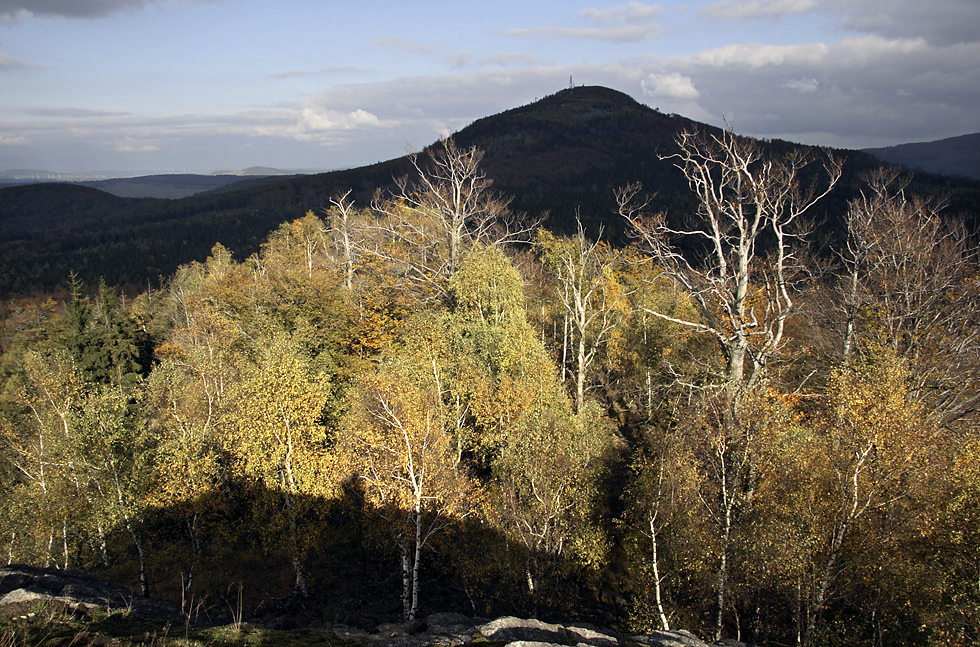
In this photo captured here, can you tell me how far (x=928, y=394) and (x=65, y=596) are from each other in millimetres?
28622

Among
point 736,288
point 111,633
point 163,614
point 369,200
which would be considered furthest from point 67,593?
point 369,200

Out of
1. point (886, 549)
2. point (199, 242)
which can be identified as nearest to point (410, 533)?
point (886, 549)

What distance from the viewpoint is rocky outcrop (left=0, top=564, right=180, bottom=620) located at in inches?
384

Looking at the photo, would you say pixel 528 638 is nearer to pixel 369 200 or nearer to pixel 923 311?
pixel 923 311

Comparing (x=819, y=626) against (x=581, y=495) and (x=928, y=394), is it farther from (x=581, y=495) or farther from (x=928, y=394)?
(x=928, y=394)

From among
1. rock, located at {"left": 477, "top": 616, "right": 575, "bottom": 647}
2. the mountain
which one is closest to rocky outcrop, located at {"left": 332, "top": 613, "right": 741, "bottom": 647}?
rock, located at {"left": 477, "top": 616, "right": 575, "bottom": 647}

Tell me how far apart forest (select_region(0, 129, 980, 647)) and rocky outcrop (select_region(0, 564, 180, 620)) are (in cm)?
185

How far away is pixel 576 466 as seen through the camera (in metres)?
19.6

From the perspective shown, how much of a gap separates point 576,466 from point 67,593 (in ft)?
50.9

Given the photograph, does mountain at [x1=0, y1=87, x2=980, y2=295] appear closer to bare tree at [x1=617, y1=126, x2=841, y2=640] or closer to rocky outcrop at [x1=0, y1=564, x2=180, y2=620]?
bare tree at [x1=617, y1=126, x2=841, y2=640]

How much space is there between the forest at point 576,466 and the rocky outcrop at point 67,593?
6.07ft

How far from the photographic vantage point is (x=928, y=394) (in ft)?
65.2

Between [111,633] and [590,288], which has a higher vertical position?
[590,288]

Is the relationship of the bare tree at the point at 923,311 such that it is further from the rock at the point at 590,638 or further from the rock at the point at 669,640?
the rock at the point at 590,638
